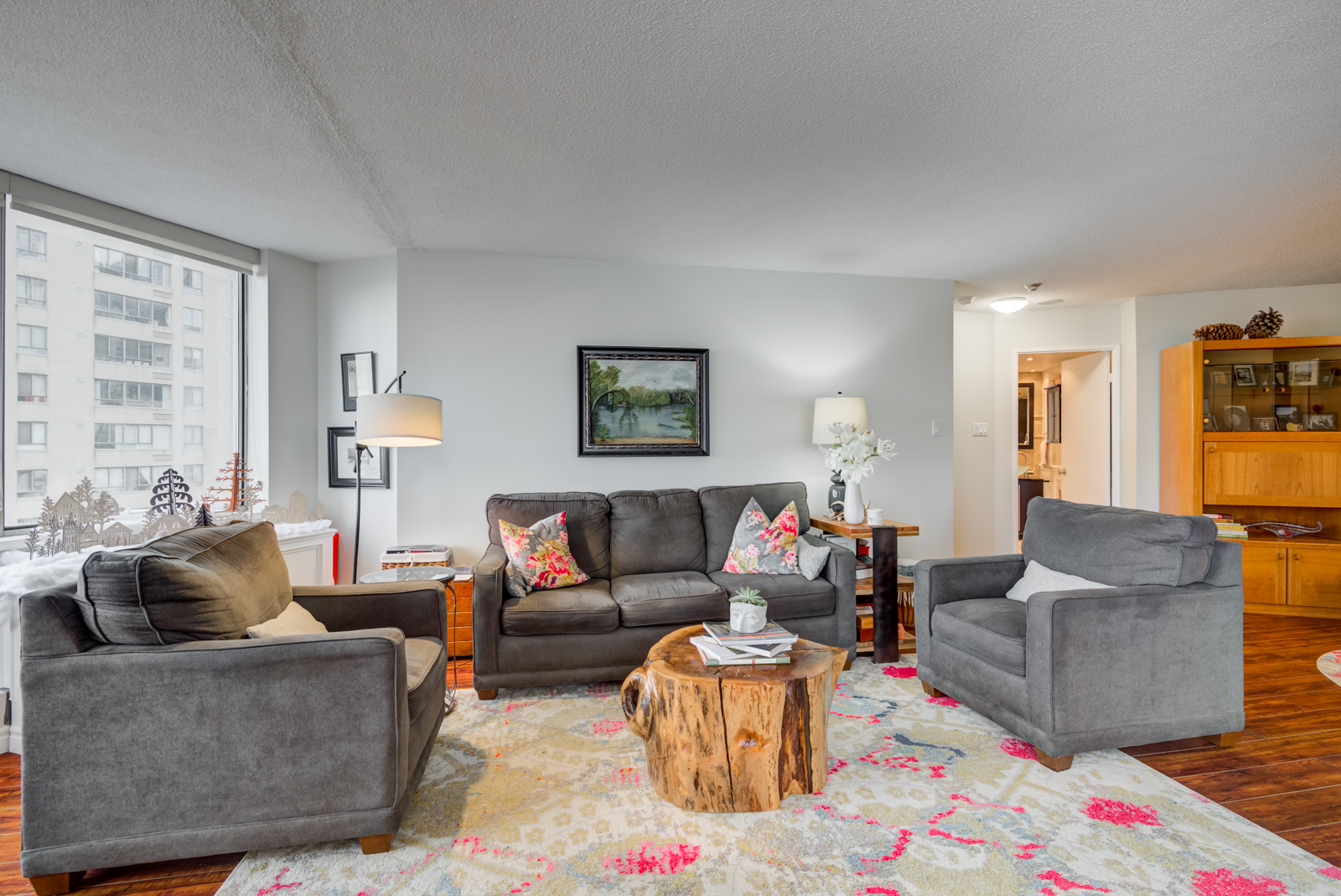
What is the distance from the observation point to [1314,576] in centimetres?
451

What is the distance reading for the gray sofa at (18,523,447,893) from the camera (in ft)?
5.43

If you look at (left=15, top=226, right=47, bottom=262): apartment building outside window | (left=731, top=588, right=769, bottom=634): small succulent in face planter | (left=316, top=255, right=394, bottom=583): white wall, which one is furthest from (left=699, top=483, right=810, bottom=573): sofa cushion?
(left=15, top=226, right=47, bottom=262): apartment building outside window

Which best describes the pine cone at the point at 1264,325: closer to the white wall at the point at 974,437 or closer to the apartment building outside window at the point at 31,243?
the white wall at the point at 974,437

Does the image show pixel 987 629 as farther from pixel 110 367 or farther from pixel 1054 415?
pixel 1054 415

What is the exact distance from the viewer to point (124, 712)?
168 centimetres

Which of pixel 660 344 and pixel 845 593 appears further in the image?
pixel 660 344

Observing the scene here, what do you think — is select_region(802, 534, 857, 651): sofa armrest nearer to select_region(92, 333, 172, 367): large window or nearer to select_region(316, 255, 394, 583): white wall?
select_region(316, 255, 394, 583): white wall

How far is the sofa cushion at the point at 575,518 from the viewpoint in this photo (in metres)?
3.65

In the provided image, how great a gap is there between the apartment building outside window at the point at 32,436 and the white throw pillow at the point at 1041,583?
4493 mm

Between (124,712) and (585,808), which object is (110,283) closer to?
(124,712)

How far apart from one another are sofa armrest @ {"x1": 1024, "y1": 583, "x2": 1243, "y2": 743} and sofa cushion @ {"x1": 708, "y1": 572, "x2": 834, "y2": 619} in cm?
112

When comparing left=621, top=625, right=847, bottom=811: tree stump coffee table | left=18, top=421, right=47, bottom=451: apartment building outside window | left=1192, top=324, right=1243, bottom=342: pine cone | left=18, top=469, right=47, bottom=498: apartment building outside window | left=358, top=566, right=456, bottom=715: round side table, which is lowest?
left=621, top=625, right=847, bottom=811: tree stump coffee table

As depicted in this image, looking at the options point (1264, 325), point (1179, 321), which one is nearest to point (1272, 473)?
point (1264, 325)

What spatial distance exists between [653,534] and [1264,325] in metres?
4.81
